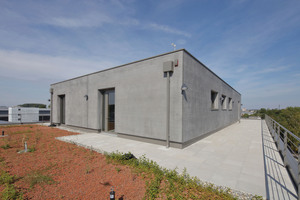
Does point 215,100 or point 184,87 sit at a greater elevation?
point 184,87

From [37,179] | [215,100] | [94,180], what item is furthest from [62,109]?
[215,100]

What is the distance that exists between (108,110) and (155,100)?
386 cm

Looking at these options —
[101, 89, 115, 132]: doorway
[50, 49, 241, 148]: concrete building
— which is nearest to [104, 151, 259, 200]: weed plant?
[50, 49, 241, 148]: concrete building

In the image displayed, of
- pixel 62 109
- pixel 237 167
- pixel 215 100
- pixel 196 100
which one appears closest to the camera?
pixel 237 167

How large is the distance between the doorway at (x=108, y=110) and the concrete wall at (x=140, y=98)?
0.33 meters

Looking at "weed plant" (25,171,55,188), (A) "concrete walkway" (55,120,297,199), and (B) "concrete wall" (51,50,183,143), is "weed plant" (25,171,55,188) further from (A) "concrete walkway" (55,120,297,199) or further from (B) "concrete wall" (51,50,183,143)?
(B) "concrete wall" (51,50,183,143)

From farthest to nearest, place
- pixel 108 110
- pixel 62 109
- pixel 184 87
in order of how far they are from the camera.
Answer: pixel 62 109 < pixel 108 110 < pixel 184 87

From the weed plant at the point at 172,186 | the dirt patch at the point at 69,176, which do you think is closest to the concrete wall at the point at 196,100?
the weed plant at the point at 172,186

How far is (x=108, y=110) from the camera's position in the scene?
335 inches

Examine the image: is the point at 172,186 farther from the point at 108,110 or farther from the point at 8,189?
the point at 108,110

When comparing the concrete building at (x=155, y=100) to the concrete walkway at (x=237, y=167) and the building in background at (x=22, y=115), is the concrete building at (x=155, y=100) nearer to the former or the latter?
the concrete walkway at (x=237, y=167)

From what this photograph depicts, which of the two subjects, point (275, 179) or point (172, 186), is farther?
point (275, 179)

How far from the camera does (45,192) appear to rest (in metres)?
2.63

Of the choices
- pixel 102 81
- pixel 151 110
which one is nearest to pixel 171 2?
pixel 151 110
